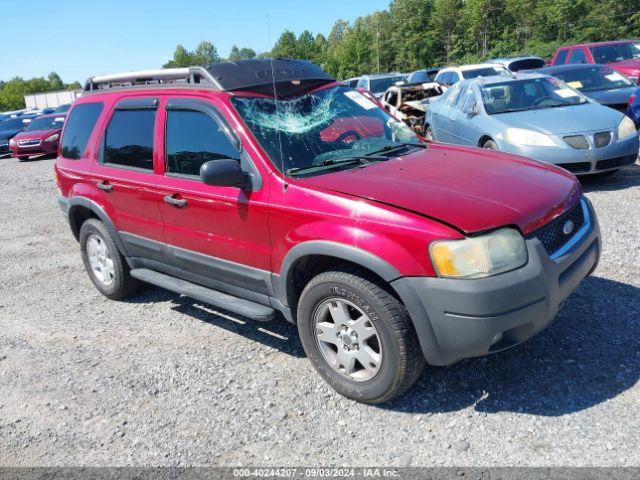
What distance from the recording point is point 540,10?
48344 millimetres

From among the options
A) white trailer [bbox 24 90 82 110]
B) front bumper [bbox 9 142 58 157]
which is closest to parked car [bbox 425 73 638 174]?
front bumper [bbox 9 142 58 157]

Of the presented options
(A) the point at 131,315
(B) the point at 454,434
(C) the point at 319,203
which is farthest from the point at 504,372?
(A) the point at 131,315

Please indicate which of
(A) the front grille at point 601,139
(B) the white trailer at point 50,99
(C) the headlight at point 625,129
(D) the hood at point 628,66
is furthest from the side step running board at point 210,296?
(B) the white trailer at point 50,99

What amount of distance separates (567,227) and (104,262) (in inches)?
161

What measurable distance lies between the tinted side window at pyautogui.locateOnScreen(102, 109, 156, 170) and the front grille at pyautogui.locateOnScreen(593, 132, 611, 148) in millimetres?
5643

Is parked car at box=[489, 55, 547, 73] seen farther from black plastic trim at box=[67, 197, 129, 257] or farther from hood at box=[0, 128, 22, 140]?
hood at box=[0, 128, 22, 140]

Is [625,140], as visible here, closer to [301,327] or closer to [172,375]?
[301,327]

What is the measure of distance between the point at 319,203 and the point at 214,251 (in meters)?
1.09

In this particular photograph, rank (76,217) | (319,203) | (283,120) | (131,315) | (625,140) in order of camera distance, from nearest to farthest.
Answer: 1. (319,203)
2. (283,120)
3. (131,315)
4. (76,217)
5. (625,140)

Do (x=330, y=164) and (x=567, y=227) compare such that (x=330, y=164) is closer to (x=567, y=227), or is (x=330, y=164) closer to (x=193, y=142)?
(x=193, y=142)

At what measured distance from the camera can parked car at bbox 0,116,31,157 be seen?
21953 mm

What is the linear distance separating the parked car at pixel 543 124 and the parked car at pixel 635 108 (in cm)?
139

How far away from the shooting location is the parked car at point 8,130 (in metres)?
22.0

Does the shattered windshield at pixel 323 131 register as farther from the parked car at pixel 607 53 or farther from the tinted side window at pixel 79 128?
the parked car at pixel 607 53
